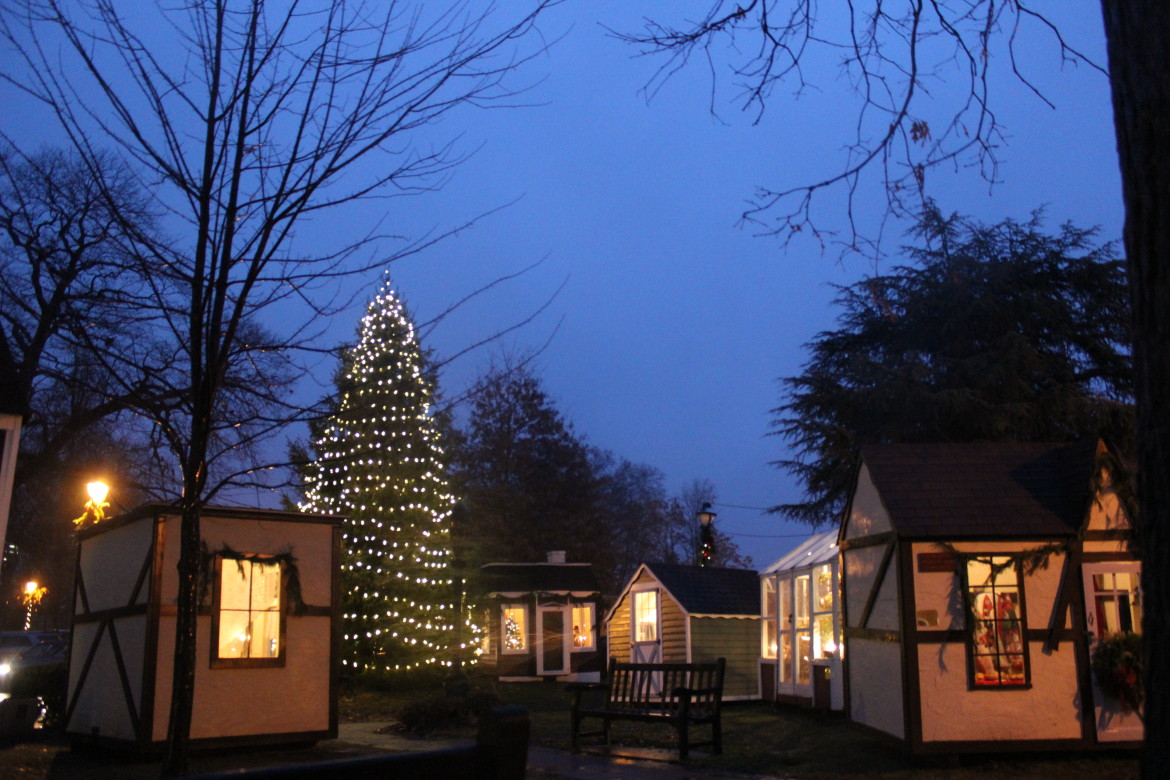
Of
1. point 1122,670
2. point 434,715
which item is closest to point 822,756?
point 1122,670

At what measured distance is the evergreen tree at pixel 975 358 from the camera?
75.0ft

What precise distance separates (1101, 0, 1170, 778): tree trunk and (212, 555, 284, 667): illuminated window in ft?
34.3

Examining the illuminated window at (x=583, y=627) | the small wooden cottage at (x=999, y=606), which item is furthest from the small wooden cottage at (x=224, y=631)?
the illuminated window at (x=583, y=627)

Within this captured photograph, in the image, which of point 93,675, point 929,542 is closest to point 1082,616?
point 929,542

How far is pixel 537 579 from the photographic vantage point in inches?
1169

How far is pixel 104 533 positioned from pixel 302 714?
3719 mm

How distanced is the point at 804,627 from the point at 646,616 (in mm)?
5413

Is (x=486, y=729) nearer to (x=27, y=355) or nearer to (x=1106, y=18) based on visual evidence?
(x=1106, y=18)

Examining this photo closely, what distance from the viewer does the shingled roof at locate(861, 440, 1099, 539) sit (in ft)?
37.3

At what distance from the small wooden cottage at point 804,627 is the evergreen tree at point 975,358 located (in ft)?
14.5

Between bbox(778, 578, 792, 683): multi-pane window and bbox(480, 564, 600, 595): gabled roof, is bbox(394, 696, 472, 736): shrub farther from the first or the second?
bbox(480, 564, 600, 595): gabled roof

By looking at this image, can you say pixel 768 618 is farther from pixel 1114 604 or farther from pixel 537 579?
pixel 537 579

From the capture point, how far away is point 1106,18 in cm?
350

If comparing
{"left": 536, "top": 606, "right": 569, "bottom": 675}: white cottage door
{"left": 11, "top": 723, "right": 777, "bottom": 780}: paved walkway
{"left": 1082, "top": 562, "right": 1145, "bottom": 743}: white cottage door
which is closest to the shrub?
{"left": 11, "top": 723, "right": 777, "bottom": 780}: paved walkway
